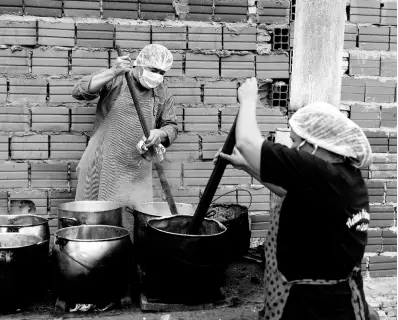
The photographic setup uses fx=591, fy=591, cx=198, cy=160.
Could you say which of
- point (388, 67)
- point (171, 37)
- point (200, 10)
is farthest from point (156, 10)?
point (388, 67)

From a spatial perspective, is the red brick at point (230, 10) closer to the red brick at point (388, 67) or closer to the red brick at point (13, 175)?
the red brick at point (388, 67)

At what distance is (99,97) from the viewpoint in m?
4.91

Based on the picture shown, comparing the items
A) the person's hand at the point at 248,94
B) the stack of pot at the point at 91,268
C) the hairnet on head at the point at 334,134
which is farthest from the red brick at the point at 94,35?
the hairnet on head at the point at 334,134

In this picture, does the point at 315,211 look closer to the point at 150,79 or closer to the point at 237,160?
the point at 237,160

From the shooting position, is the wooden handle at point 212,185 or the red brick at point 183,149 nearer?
the wooden handle at point 212,185

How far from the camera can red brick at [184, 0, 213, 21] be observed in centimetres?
504

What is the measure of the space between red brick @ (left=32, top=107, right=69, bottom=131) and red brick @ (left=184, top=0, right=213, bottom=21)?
1326 mm

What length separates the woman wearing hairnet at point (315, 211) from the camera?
2.67 m

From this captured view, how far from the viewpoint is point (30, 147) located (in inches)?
192

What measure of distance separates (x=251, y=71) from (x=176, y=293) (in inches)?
88.0

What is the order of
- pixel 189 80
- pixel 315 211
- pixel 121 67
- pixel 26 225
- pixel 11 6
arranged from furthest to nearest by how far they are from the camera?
pixel 189 80, pixel 11 6, pixel 121 67, pixel 26 225, pixel 315 211

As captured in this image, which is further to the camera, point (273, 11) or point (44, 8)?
point (273, 11)

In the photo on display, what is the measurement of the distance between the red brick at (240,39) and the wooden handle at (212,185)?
6.39ft

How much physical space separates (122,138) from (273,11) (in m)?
1.74
